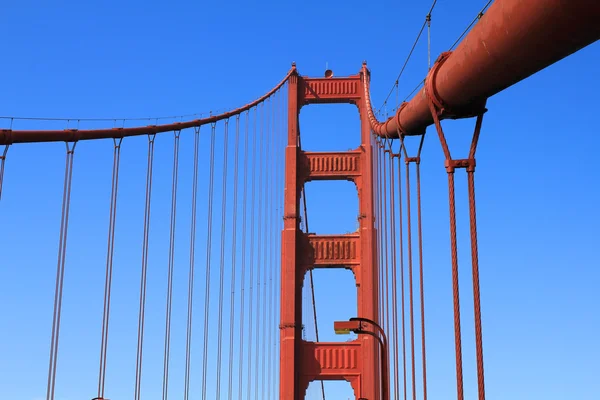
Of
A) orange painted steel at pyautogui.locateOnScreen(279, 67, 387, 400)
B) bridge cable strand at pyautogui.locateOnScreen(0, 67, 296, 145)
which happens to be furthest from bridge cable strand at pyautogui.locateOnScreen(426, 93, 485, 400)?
orange painted steel at pyautogui.locateOnScreen(279, 67, 387, 400)

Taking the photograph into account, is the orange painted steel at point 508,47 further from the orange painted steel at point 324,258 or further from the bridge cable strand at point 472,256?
the orange painted steel at point 324,258

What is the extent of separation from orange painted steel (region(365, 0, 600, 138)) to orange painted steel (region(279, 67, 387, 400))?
2212 centimetres

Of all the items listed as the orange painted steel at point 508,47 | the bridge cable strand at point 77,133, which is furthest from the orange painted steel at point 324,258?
the orange painted steel at point 508,47

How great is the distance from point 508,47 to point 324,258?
2528cm

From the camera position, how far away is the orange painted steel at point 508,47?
6.36 m

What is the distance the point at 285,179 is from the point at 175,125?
9.01 meters

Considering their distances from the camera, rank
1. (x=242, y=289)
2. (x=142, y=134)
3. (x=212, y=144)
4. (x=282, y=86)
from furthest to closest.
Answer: (x=282, y=86)
(x=242, y=289)
(x=212, y=144)
(x=142, y=134)

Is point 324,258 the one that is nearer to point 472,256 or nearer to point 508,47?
point 472,256

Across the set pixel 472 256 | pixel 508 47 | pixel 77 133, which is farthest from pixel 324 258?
pixel 508 47

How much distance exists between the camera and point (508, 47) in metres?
7.41

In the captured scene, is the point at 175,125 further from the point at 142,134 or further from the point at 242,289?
the point at 242,289

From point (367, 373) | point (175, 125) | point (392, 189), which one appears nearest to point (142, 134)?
point (175, 125)

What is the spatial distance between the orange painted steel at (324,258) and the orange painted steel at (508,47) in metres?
22.1

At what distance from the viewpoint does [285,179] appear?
32.8 m
